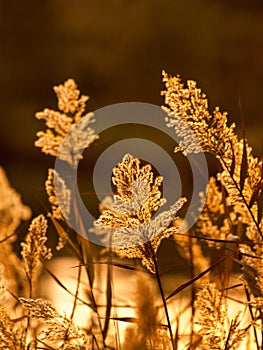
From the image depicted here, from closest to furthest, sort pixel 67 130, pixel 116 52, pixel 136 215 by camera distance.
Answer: pixel 136 215, pixel 67 130, pixel 116 52

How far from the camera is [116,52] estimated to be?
124 inches

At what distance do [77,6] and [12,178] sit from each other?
0.72 meters

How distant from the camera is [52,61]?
337 centimetres

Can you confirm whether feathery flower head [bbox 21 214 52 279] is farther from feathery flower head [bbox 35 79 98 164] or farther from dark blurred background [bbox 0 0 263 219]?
dark blurred background [bbox 0 0 263 219]

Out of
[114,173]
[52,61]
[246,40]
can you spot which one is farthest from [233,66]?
[114,173]

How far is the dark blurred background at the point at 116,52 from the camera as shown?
9.64 feet

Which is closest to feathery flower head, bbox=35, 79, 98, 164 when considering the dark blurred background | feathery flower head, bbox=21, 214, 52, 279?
feathery flower head, bbox=21, 214, 52, 279

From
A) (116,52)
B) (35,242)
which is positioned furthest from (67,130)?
(116,52)

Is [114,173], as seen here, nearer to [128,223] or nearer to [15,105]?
[128,223]

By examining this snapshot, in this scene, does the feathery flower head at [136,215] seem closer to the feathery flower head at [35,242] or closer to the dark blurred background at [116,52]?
the feathery flower head at [35,242]

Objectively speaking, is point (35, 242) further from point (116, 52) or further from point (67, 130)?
point (116, 52)

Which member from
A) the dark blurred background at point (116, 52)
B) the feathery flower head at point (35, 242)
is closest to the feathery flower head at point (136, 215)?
the feathery flower head at point (35, 242)

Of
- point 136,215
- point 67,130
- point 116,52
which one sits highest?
point 116,52

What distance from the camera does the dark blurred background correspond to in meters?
2.94
